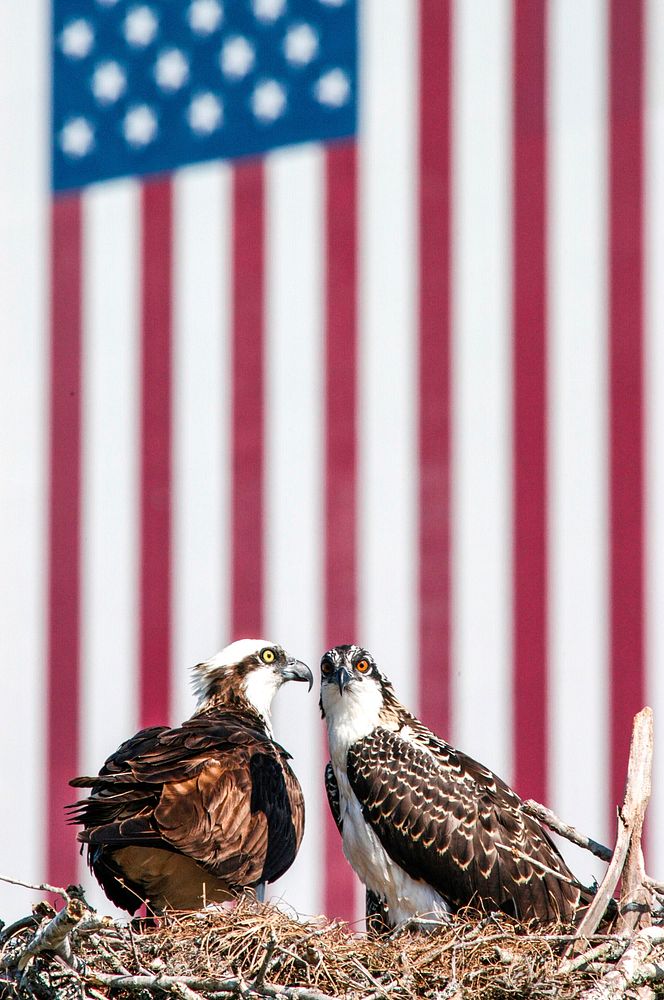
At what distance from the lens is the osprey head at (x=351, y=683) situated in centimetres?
589

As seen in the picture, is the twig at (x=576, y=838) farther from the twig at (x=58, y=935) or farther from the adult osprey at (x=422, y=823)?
the twig at (x=58, y=935)

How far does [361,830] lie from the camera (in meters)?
5.77

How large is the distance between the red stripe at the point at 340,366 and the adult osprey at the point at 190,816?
71.7 inches

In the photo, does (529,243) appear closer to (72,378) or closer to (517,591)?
(517,591)

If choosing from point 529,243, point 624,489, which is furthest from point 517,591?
point 529,243

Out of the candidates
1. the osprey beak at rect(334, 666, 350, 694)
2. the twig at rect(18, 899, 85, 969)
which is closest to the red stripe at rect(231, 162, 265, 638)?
the osprey beak at rect(334, 666, 350, 694)

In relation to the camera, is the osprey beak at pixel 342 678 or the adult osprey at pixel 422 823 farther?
the osprey beak at pixel 342 678

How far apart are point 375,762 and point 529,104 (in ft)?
10.4

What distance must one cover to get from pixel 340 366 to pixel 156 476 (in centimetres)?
100

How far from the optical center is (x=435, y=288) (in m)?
7.68

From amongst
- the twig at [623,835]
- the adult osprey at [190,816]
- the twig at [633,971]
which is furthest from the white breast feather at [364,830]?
the twig at [633,971]

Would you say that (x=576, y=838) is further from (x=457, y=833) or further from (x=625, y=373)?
(x=625, y=373)

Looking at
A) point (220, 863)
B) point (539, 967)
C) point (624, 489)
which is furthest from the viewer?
point (624, 489)

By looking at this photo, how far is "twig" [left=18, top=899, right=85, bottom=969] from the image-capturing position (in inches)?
170
